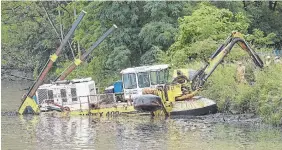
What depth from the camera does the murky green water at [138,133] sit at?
2636cm

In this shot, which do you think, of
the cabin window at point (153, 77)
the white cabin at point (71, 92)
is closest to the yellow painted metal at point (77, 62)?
the white cabin at point (71, 92)

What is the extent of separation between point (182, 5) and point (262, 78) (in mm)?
17479

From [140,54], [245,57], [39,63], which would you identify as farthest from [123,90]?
[39,63]

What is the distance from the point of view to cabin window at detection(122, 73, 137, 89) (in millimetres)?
38716

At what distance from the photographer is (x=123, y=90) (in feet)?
130

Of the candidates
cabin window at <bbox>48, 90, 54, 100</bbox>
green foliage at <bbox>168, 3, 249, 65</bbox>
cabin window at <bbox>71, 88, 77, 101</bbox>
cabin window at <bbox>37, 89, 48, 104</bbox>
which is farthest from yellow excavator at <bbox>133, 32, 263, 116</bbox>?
cabin window at <bbox>37, 89, 48, 104</bbox>

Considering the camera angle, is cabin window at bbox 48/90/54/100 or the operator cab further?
cabin window at bbox 48/90/54/100

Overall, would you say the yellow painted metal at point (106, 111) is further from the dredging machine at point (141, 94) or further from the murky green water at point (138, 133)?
the murky green water at point (138, 133)

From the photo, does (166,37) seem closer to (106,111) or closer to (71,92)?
(71,92)

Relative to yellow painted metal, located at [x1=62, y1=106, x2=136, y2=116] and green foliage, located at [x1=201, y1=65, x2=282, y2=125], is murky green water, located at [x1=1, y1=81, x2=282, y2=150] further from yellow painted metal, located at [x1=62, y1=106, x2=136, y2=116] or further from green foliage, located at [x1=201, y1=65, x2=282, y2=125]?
green foliage, located at [x1=201, y1=65, x2=282, y2=125]

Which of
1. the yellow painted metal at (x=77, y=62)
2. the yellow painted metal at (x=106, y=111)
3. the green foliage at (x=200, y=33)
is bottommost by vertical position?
the yellow painted metal at (x=106, y=111)

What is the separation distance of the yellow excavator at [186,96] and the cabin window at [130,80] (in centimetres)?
232

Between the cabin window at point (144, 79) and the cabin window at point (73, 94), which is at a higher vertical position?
the cabin window at point (144, 79)

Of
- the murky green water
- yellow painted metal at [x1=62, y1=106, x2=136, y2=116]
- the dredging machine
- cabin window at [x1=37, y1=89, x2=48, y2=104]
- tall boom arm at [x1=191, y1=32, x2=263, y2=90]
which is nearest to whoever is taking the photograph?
the murky green water
